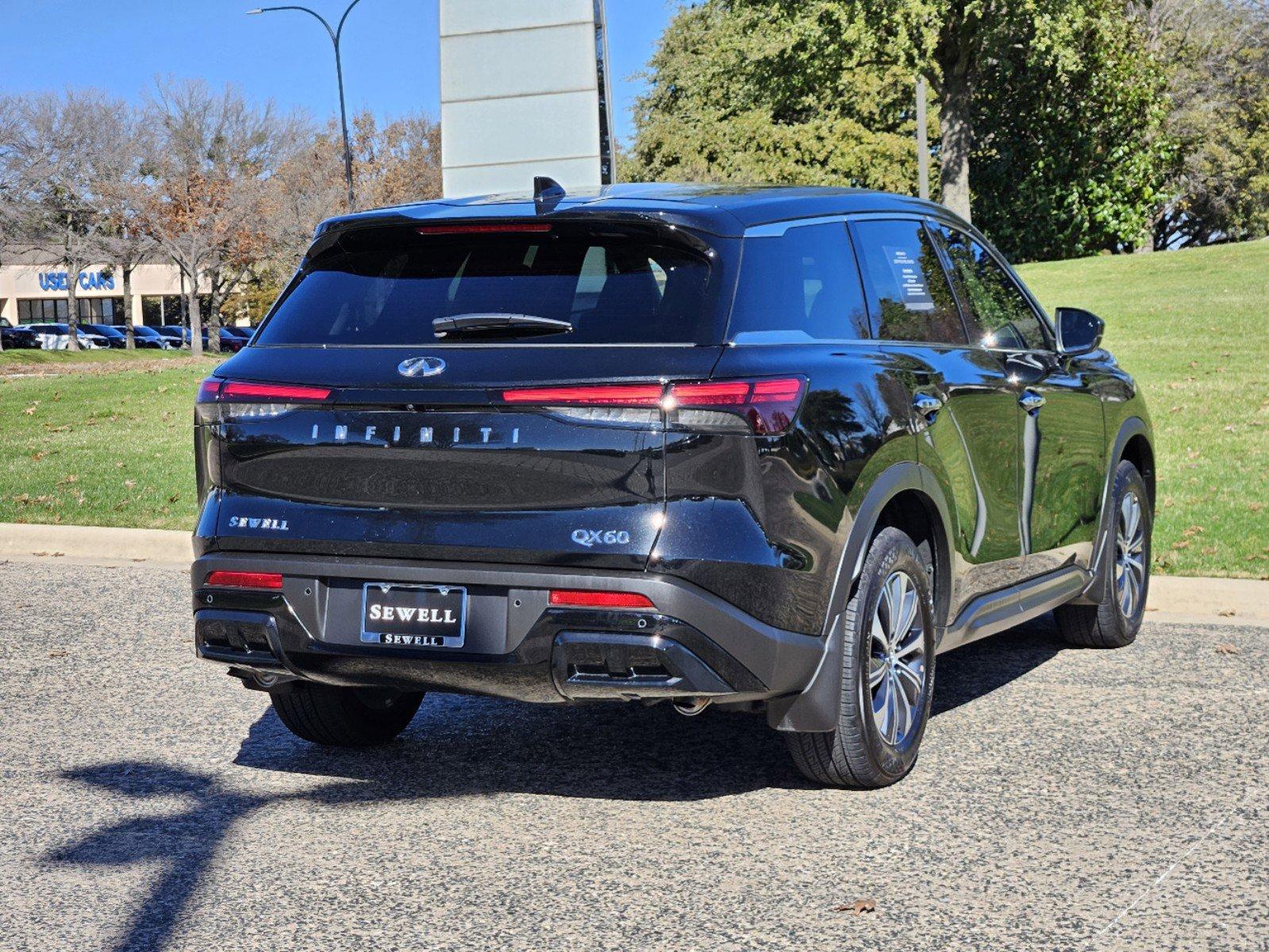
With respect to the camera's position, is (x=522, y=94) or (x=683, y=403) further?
(x=522, y=94)

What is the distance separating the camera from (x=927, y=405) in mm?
5039

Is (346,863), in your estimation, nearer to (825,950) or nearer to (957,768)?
(825,950)

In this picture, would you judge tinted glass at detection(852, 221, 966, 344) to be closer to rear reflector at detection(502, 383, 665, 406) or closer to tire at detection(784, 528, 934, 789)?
tire at detection(784, 528, 934, 789)

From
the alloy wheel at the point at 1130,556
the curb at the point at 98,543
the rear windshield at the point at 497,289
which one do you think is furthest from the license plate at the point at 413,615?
the curb at the point at 98,543

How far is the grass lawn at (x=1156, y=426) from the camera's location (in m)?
10.4

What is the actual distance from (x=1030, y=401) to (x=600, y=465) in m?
2.39

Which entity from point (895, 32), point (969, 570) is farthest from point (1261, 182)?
point (969, 570)

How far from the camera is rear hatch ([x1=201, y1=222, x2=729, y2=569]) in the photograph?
415 centimetres

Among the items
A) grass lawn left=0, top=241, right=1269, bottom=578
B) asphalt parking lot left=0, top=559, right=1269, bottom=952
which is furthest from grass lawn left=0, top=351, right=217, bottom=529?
asphalt parking lot left=0, top=559, right=1269, bottom=952

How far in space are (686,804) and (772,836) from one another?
421mm

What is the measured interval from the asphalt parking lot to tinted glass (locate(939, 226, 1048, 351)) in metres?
1.43

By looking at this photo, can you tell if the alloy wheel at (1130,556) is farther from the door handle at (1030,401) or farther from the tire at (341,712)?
the tire at (341,712)

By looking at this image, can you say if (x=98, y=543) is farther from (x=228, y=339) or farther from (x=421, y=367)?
(x=228, y=339)

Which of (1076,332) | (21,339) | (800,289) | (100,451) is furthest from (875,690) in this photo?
(21,339)
